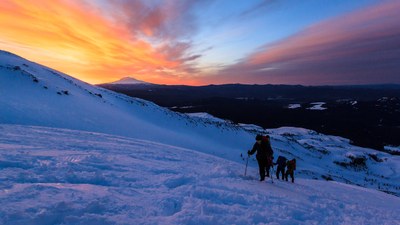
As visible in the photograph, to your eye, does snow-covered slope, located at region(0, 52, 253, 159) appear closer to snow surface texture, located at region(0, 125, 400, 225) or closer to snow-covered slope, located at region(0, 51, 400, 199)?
snow-covered slope, located at region(0, 51, 400, 199)

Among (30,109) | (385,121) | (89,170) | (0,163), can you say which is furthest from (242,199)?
(385,121)

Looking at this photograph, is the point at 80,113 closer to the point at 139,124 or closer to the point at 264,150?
the point at 139,124

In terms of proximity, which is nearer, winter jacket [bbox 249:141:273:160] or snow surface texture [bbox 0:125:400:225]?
snow surface texture [bbox 0:125:400:225]

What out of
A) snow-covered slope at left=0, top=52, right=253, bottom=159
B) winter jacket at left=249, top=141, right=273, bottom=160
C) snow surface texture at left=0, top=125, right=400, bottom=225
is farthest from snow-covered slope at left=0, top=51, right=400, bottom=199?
winter jacket at left=249, top=141, right=273, bottom=160

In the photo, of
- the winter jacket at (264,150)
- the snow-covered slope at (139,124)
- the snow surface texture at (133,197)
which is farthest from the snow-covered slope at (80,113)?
the winter jacket at (264,150)

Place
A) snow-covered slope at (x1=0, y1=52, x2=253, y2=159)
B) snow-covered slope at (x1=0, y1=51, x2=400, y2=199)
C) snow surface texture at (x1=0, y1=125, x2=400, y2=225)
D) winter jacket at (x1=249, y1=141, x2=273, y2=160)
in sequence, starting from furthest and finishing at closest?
snow-covered slope at (x1=0, y1=51, x2=400, y2=199), snow-covered slope at (x1=0, y1=52, x2=253, y2=159), winter jacket at (x1=249, y1=141, x2=273, y2=160), snow surface texture at (x1=0, y1=125, x2=400, y2=225)

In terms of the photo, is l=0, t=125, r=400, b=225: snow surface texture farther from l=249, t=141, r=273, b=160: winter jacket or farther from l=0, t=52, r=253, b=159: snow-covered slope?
l=0, t=52, r=253, b=159: snow-covered slope

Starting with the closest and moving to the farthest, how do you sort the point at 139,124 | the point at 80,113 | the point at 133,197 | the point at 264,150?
the point at 133,197 → the point at 264,150 → the point at 80,113 → the point at 139,124

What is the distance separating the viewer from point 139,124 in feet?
95.6

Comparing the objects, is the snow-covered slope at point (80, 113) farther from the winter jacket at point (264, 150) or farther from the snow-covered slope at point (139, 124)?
the winter jacket at point (264, 150)

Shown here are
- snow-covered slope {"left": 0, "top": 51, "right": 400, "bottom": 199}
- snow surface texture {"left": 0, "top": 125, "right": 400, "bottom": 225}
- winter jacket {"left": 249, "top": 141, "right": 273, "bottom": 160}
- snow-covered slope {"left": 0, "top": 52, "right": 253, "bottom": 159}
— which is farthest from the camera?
snow-covered slope {"left": 0, "top": 51, "right": 400, "bottom": 199}

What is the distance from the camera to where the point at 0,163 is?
7.66 meters

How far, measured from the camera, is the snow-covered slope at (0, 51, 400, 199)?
2277 cm

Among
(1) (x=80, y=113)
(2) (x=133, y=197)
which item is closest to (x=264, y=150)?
(2) (x=133, y=197)
